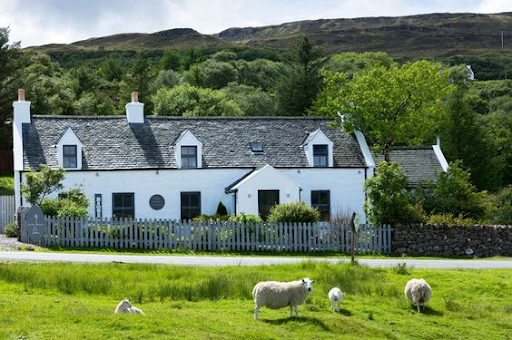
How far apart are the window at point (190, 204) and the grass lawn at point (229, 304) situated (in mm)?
16854

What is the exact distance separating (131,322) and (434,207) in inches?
991

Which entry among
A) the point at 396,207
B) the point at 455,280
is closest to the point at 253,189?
the point at 396,207

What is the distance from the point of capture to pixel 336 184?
144ft

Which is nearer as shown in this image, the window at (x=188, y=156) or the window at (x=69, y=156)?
the window at (x=69, y=156)

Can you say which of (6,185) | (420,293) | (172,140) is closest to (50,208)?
(172,140)

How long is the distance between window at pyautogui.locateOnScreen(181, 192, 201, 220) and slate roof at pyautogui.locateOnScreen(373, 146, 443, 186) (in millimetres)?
12889

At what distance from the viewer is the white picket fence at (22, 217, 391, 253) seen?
3456 cm

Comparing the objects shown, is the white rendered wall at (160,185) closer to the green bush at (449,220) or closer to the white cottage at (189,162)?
the white cottage at (189,162)

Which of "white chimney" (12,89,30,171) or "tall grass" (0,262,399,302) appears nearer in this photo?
"tall grass" (0,262,399,302)

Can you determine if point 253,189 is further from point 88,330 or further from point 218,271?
point 88,330

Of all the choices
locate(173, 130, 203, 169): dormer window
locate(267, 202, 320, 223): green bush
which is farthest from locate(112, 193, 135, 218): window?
locate(267, 202, 320, 223): green bush

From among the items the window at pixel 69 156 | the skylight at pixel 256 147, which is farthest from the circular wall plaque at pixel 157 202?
the skylight at pixel 256 147

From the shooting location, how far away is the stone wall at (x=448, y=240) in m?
34.7

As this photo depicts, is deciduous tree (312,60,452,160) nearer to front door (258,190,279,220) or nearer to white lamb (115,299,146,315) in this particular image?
front door (258,190,279,220)
